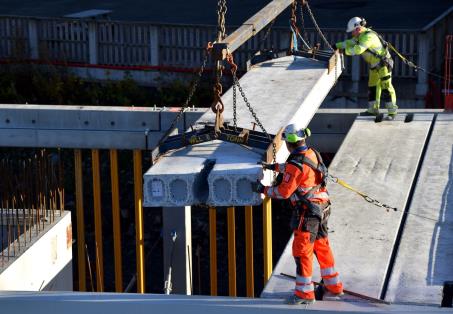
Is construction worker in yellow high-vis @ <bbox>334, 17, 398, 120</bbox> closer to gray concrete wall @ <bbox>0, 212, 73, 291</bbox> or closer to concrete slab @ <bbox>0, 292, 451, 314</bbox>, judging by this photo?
gray concrete wall @ <bbox>0, 212, 73, 291</bbox>

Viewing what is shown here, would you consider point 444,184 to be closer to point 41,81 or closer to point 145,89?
point 145,89

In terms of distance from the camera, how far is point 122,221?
2086 centimetres

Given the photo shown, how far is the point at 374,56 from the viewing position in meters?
15.8

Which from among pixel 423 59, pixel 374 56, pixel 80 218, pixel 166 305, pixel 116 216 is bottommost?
pixel 80 218

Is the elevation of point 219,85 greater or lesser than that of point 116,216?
greater

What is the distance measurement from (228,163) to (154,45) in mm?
11684

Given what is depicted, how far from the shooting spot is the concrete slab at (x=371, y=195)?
10.6m

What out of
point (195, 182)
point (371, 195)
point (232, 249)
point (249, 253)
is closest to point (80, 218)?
point (232, 249)

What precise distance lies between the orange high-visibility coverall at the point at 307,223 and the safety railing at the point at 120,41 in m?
11.3

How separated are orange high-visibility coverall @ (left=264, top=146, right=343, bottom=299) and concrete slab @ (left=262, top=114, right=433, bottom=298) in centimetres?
44

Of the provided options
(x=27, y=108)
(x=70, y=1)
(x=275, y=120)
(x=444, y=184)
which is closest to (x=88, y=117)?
(x=27, y=108)

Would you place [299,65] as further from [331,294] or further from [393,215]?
[331,294]

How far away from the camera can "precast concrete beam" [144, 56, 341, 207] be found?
10.7m

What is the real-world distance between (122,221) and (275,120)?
8685 millimetres
